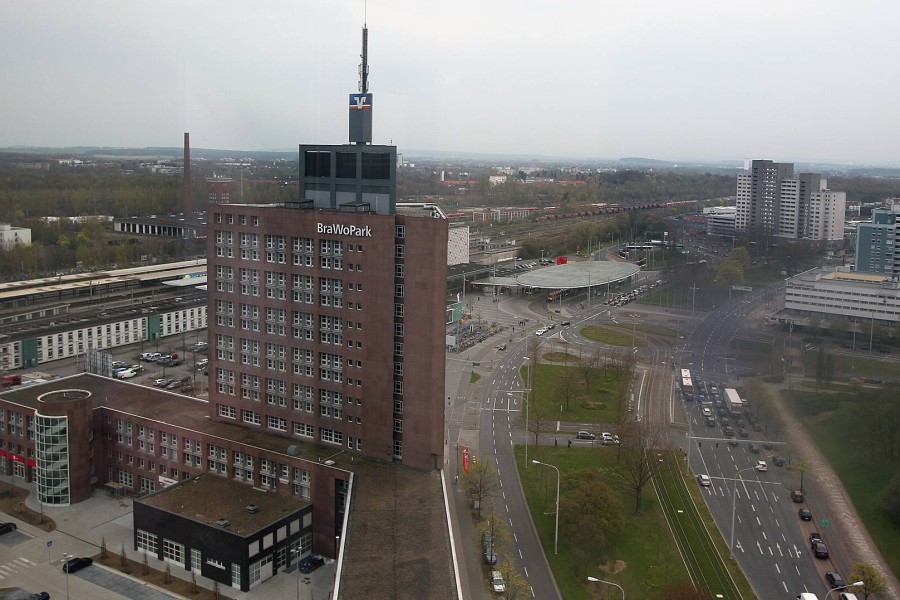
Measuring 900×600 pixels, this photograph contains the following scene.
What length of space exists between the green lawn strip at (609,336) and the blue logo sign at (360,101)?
37.4 ft

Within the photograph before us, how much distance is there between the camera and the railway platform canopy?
2591 cm

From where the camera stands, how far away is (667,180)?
5706cm

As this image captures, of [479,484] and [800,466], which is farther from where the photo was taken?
[800,466]

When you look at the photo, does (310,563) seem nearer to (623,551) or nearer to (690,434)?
(623,551)

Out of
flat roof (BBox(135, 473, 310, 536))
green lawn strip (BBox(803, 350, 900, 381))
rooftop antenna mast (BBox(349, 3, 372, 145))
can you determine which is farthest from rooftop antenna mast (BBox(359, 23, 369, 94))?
green lawn strip (BBox(803, 350, 900, 381))

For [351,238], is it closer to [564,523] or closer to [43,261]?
[564,523]

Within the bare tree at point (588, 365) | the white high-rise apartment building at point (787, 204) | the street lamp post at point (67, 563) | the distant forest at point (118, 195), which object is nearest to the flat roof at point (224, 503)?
the street lamp post at point (67, 563)

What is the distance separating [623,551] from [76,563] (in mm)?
6229

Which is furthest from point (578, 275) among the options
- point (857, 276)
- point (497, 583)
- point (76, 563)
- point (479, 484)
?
point (76, 563)

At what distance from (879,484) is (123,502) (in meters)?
10.3

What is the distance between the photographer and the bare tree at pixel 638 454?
1053 cm

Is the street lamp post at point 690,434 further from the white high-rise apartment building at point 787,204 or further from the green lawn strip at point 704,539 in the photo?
the white high-rise apartment building at point 787,204

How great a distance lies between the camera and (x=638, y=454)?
35.3 ft

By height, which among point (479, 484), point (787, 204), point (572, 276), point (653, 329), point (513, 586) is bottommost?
point (513, 586)
